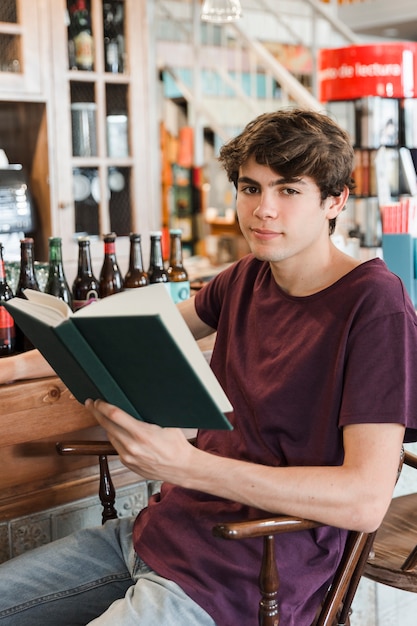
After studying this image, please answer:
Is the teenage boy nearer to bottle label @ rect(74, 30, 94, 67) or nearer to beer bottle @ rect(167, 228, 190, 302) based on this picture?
beer bottle @ rect(167, 228, 190, 302)

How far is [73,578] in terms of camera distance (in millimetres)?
1504

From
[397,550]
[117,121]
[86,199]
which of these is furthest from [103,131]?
[397,550]

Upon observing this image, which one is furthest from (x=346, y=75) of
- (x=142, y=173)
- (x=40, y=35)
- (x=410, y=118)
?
(x=40, y=35)

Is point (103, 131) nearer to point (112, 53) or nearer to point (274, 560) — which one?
point (112, 53)

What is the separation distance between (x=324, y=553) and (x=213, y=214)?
5089 millimetres

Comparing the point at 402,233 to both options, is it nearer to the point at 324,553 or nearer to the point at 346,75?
the point at 324,553

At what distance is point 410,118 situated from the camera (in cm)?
507

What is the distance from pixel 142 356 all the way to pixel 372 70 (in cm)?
407

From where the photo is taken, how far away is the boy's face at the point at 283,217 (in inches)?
58.7

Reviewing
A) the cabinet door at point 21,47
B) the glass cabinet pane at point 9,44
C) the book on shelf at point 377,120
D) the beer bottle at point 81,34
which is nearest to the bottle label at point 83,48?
the beer bottle at point 81,34

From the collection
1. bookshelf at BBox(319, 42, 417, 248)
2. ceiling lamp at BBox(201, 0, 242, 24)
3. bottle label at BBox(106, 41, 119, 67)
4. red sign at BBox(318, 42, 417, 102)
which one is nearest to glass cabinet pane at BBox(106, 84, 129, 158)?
bottle label at BBox(106, 41, 119, 67)

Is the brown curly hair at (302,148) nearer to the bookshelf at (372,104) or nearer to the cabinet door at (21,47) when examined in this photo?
the cabinet door at (21,47)

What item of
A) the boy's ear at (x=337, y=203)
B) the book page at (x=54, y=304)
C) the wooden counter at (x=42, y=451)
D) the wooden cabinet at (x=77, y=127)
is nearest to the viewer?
the book page at (x=54, y=304)

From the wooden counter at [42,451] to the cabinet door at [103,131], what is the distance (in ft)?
7.62
